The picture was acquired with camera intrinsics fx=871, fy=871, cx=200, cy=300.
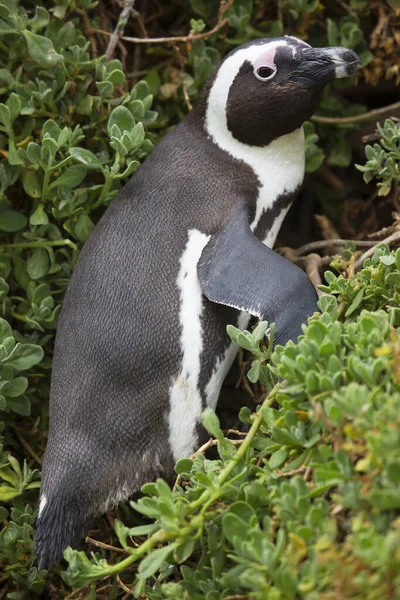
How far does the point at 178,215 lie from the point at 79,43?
17.4 inches

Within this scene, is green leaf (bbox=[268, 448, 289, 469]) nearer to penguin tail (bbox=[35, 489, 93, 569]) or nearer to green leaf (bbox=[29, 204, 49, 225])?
penguin tail (bbox=[35, 489, 93, 569])

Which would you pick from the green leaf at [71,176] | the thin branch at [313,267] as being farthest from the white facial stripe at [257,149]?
the green leaf at [71,176]

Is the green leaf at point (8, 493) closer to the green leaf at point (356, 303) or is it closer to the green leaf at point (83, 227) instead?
the green leaf at point (83, 227)

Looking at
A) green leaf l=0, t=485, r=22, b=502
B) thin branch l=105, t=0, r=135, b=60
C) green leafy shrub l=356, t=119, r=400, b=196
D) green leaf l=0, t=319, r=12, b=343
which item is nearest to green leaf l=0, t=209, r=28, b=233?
green leaf l=0, t=319, r=12, b=343

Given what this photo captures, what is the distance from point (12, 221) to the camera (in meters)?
1.59

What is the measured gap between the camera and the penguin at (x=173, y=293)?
131 cm

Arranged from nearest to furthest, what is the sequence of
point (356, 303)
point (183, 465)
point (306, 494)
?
point (306, 494) → point (183, 465) → point (356, 303)

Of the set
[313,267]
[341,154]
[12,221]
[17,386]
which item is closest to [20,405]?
[17,386]

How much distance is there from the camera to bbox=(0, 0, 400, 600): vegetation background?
871 mm

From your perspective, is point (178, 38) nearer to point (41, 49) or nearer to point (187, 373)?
point (41, 49)

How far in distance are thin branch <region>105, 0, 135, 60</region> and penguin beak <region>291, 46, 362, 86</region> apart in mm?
401

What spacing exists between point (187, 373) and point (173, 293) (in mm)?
127

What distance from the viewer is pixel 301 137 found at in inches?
61.4

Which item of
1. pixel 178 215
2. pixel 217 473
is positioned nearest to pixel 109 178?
pixel 178 215
